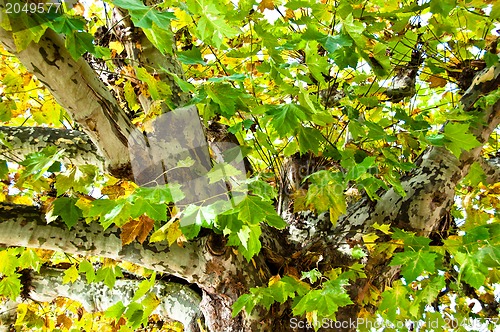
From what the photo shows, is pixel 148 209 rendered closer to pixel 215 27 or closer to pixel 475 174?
pixel 215 27

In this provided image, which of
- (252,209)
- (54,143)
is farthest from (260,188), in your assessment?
(54,143)

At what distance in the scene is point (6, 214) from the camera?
1872mm

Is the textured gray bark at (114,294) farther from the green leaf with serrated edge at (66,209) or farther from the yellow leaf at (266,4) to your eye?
the yellow leaf at (266,4)

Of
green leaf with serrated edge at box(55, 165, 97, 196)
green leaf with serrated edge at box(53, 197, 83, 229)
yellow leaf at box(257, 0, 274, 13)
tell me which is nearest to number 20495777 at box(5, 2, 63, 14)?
green leaf with serrated edge at box(55, 165, 97, 196)

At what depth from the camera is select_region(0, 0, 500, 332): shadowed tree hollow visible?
151cm

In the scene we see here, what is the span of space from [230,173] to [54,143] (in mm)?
1010

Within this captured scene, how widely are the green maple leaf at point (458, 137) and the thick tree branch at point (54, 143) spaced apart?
5.17 ft

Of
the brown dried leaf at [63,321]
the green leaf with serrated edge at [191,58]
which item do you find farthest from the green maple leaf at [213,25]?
the brown dried leaf at [63,321]

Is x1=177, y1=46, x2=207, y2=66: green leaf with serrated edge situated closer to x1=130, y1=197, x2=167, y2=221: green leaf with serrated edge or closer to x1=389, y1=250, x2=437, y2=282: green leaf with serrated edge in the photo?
x1=130, y1=197, x2=167, y2=221: green leaf with serrated edge

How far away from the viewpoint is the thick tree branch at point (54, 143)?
2.12 meters

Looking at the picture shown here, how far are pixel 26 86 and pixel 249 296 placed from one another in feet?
5.24

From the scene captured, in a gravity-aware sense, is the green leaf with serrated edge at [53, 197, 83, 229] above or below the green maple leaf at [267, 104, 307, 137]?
below

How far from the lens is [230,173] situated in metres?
1.76

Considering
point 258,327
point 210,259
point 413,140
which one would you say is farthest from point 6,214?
point 413,140
